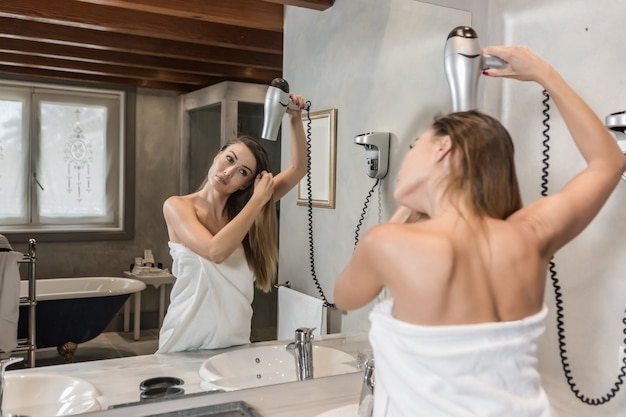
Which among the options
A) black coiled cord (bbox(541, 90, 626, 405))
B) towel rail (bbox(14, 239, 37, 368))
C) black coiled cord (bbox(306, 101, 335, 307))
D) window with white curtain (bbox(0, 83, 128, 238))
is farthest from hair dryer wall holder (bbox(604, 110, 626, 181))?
towel rail (bbox(14, 239, 37, 368))

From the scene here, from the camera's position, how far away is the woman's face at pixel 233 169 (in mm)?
1327

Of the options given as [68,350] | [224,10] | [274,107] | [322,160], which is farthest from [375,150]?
[68,350]

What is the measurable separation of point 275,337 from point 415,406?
0.62 m

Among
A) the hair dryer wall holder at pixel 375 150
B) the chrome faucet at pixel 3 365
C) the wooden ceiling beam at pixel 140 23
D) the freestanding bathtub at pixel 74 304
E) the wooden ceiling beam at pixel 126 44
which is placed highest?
the wooden ceiling beam at pixel 140 23

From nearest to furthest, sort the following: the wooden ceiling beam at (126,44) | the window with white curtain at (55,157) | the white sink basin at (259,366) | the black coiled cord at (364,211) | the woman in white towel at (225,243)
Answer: the window with white curtain at (55,157) < the wooden ceiling beam at (126,44) < the woman in white towel at (225,243) < the white sink basin at (259,366) < the black coiled cord at (364,211)

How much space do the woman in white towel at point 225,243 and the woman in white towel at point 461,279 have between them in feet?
1.48

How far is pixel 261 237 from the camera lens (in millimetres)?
1433

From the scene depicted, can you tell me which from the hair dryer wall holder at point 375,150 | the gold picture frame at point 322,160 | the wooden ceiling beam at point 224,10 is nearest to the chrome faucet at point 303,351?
the gold picture frame at point 322,160

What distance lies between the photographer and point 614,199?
1327 mm

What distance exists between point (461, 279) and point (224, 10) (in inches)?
39.1

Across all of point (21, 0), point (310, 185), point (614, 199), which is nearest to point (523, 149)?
point (614, 199)

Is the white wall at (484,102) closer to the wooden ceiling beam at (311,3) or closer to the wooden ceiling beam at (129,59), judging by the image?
the wooden ceiling beam at (311,3)

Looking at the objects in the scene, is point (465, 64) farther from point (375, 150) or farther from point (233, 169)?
point (233, 169)

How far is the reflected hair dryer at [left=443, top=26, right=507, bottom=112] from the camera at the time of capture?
1.28 metres
